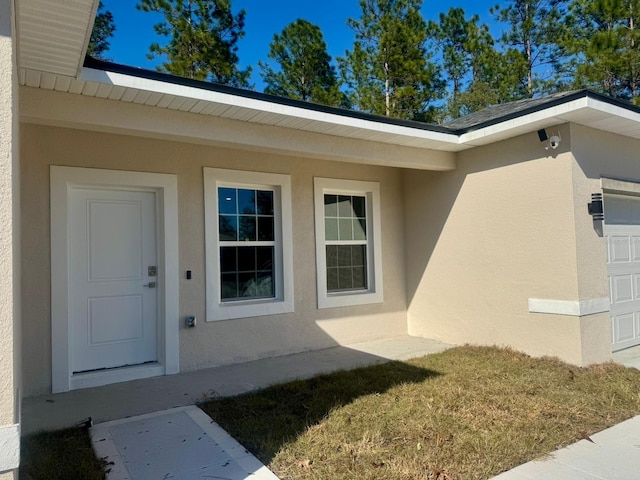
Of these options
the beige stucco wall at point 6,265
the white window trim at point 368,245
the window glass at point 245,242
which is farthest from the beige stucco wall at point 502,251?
the beige stucco wall at point 6,265

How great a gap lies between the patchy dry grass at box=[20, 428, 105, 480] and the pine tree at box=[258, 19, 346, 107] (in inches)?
583

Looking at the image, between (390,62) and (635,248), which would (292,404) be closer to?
(635,248)

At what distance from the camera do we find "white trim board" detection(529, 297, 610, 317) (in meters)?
5.49

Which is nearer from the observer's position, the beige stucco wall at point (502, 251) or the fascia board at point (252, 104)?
the fascia board at point (252, 104)

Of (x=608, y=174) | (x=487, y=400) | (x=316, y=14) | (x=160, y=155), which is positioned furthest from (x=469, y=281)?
(x=316, y=14)

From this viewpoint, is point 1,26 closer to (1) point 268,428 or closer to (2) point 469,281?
(1) point 268,428

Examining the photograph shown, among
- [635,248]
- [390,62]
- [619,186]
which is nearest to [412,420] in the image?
[619,186]

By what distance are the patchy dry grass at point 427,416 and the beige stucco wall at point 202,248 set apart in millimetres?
1406

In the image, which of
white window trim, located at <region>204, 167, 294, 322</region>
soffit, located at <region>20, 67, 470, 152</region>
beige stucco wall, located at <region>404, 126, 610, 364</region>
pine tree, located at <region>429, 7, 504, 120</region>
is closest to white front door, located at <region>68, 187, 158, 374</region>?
white window trim, located at <region>204, 167, 294, 322</region>

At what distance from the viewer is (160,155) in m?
5.59

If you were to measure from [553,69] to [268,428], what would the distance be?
18663 mm

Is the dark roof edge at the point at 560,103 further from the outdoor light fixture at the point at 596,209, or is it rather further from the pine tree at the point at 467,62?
the pine tree at the point at 467,62

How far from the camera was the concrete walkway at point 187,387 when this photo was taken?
421cm

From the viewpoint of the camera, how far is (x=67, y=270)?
4.95 metres
